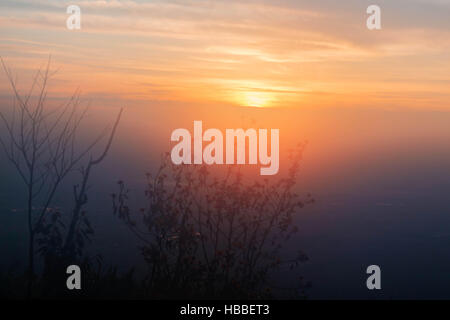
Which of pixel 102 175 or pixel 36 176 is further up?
pixel 102 175

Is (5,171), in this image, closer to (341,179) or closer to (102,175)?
(102,175)

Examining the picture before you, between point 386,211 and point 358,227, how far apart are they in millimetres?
2952

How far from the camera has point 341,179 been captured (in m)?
21.7

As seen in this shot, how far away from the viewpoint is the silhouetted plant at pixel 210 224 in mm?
6227

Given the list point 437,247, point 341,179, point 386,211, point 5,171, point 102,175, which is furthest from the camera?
point 341,179

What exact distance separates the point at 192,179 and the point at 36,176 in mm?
1746

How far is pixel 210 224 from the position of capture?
6320mm

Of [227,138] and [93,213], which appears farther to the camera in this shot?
[93,213]

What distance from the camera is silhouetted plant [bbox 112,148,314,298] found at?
20.4 ft

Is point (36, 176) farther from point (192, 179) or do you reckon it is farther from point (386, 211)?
point (386, 211)

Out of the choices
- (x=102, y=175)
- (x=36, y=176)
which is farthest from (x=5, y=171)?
(x=36, y=176)

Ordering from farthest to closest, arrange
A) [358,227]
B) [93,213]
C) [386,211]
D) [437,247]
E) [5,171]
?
[386,211]
[358,227]
[437,247]
[93,213]
[5,171]
